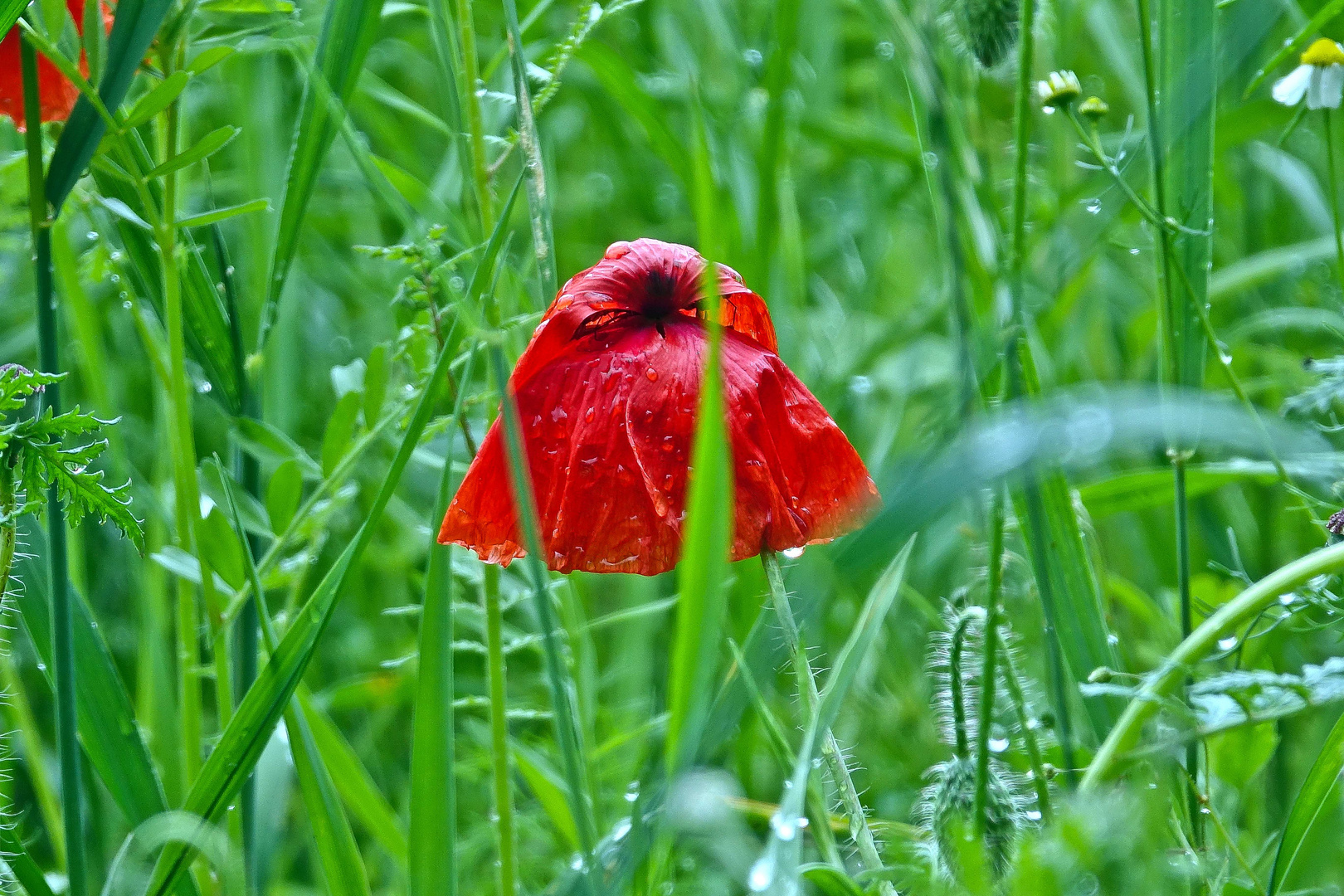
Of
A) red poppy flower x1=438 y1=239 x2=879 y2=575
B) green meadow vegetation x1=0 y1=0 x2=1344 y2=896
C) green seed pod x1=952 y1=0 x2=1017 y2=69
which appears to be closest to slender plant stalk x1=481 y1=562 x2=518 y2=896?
green meadow vegetation x1=0 y1=0 x2=1344 y2=896

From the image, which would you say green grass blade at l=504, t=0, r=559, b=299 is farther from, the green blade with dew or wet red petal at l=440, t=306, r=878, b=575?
the green blade with dew

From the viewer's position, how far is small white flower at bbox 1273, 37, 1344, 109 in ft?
2.84

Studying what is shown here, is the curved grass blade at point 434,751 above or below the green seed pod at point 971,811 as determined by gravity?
above

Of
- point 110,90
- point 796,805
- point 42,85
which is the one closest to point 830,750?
point 796,805

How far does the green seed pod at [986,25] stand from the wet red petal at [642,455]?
413 mm

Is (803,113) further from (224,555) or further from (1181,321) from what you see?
(224,555)

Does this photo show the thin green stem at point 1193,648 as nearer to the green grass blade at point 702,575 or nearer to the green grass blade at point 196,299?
the green grass blade at point 702,575

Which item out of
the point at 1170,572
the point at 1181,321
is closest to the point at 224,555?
the point at 1181,321

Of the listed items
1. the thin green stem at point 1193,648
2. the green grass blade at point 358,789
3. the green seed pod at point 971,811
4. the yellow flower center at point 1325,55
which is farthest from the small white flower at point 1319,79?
the green grass blade at point 358,789

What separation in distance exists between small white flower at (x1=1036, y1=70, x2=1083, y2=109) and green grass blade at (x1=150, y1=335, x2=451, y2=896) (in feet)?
1.55

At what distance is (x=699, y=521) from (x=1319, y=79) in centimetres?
68

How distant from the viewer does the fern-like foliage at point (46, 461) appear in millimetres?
625

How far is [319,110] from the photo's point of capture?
32.0 inches

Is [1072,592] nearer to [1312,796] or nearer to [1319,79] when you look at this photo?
[1312,796]
